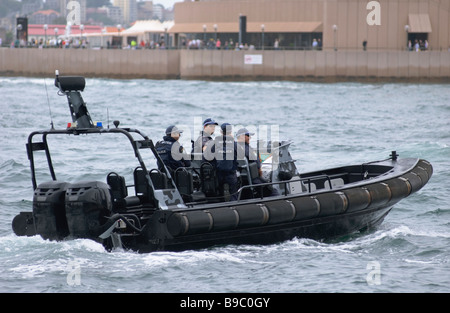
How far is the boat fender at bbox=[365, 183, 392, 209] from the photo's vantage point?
12609 millimetres

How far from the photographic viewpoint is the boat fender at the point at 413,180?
13344 millimetres

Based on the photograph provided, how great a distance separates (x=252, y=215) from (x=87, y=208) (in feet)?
7.05

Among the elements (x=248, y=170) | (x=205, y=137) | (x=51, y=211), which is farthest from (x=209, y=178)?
(x=51, y=211)

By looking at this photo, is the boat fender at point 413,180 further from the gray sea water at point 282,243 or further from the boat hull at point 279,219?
the gray sea water at point 282,243

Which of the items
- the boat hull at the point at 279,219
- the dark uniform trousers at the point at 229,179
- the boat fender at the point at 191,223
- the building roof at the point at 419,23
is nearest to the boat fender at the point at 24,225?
the boat hull at the point at 279,219

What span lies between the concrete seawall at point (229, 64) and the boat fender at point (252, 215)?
149ft

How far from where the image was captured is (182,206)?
1126cm

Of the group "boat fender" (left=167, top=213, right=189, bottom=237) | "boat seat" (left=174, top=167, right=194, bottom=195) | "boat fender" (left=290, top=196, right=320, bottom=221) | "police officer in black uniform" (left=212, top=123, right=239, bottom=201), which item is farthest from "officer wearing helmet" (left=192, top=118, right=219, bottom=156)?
"boat fender" (left=167, top=213, right=189, bottom=237)

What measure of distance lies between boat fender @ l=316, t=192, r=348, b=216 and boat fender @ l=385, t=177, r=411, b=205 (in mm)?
1063

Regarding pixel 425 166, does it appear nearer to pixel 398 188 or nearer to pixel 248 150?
pixel 398 188

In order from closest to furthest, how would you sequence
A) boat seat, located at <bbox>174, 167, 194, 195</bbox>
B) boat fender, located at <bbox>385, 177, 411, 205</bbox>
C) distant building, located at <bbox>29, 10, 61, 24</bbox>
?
boat seat, located at <bbox>174, 167, 194, 195</bbox>, boat fender, located at <bbox>385, 177, 411, 205</bbox>, distant building, located at <bbox>29, 10, 61, 24</bbox>

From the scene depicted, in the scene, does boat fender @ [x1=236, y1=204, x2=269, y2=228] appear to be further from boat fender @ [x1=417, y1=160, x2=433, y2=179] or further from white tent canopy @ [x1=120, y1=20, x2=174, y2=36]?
white tent canopy @ [x1=120, y1=20, x2=174, y2=36]

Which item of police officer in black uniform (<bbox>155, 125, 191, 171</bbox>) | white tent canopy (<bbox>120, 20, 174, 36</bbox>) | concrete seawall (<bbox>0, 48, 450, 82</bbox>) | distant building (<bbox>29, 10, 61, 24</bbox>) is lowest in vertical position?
police officer in black uniform (<bbox>155, 125, 191, 171</bbox>)
